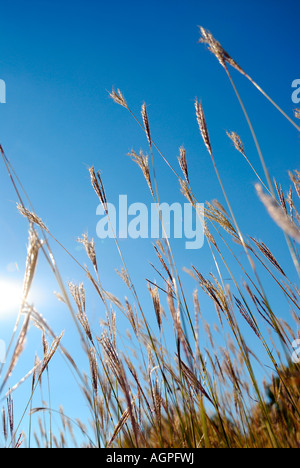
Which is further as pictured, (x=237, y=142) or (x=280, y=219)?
(x=237, y=142)

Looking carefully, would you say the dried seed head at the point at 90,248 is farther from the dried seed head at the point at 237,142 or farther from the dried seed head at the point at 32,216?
the dried seed head at the point at 237,142

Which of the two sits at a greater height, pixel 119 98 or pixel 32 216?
pixel 119 98

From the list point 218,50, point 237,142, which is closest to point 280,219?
point 218,50

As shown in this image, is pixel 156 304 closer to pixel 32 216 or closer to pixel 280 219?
pixel 32 216

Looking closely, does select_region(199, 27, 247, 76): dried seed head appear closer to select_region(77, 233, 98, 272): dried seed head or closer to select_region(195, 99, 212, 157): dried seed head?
select_region(195, 99, 212, 157): dried seed head

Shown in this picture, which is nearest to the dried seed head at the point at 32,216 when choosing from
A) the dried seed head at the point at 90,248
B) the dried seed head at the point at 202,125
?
the dried seed head at the point at 90,248

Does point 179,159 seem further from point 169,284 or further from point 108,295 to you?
point 108,295

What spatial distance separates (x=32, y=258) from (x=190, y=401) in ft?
4.12

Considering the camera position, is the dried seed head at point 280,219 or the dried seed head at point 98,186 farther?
the dried seed head at point 98,186
